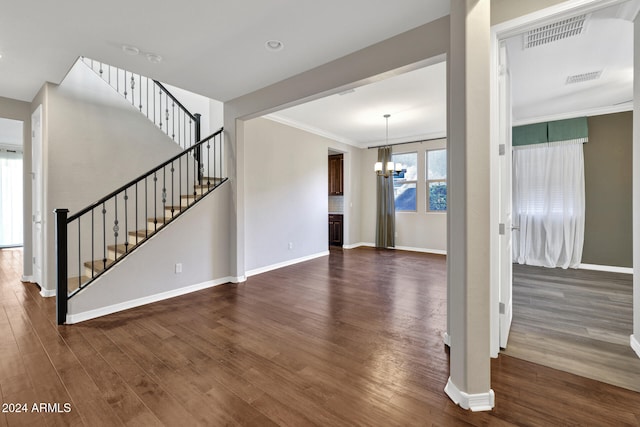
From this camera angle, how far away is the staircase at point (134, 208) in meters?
3.01

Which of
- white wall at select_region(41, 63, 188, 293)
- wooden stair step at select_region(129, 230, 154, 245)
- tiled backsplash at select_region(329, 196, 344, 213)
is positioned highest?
white wall at select_region(41, 63, 188, 293)

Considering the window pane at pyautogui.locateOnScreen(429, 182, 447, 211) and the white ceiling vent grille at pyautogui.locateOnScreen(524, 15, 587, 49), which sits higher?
the white ceiling vent grille at pyautogui.locateOnScreen(524, 15, 587, 49)

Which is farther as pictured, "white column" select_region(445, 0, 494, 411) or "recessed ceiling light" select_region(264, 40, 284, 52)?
"recessed ceiling light" select_region(264, 40, 284, 52)

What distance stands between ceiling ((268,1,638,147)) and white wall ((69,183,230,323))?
2391mm

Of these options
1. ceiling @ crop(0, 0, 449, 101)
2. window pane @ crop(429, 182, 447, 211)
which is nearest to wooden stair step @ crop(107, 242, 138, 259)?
ceiling @ crop(0, 0, 449, 101)

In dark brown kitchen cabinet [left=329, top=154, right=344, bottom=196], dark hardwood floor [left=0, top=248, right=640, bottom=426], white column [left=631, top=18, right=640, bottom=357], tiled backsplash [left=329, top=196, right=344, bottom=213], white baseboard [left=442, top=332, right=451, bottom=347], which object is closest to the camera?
dark hardwood floor [left=0, top=248, right=640, bottom=426]

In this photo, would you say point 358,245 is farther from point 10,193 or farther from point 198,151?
point 10,193

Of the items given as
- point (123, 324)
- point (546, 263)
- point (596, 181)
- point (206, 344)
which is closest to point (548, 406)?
point (206, 344)

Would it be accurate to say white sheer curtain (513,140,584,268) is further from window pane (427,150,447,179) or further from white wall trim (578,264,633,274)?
window pane (427,150,447,179)

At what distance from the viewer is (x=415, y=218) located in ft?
23.9

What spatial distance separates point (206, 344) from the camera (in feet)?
7.97

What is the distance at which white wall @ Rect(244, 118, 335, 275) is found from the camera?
16.1 ft

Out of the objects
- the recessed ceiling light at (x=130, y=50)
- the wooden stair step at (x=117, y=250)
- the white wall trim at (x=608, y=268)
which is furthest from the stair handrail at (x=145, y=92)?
the white wall trim at (x=608, y=268)

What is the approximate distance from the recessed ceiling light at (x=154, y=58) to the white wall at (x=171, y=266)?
1758 millimetres
